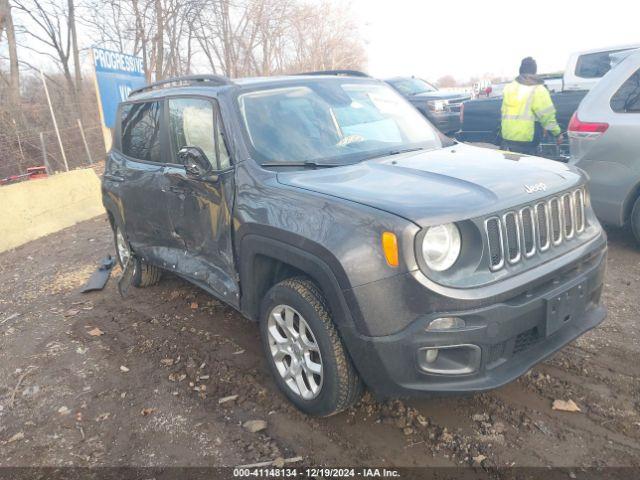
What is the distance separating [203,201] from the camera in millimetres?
3545

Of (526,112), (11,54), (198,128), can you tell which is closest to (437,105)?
(526,112)

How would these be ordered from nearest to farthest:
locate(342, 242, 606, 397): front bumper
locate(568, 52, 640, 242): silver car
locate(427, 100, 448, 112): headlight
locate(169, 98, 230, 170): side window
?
locate(342, 242, 606, 397): front bumper, locate(169, 98, 230, 170): side window, locate(568, 52, 640, 242): silver car, locate(427, 100, 448, 112): headlight

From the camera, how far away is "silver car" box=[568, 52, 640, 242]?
4750 millimetres

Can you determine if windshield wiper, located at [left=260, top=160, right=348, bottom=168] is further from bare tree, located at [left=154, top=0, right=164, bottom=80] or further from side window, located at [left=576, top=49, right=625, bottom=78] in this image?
bare tree, located at [left=154, top=0, right=164, bottom=80]

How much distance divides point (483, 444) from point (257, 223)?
1.69m

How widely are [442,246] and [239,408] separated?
1.65 metres

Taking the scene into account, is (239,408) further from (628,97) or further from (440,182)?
(628,97)

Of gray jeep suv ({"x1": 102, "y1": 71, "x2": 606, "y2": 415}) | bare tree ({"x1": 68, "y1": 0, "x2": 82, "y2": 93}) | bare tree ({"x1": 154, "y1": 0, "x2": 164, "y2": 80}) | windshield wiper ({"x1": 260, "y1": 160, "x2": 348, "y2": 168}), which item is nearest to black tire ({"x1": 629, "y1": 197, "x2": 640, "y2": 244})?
gray jeep suv ({"x1": 102, "y1": 71, "x2": 606, "y2": 415})

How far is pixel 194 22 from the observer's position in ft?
66.4

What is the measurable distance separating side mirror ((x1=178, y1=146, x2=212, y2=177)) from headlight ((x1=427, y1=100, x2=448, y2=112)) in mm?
10228

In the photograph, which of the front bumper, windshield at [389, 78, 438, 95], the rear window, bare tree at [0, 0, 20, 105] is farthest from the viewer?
windshield at [389, 78, 438, 95]

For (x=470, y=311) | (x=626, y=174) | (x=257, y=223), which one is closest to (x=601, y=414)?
(x=470, y=311)

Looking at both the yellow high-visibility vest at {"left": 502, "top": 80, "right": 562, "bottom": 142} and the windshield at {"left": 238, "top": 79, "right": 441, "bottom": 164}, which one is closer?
the windshield at {"left": 238, "top": 79, "right": 441, "bottom": 164}

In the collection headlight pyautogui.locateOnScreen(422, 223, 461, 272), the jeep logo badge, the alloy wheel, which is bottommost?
the alloy wheel
